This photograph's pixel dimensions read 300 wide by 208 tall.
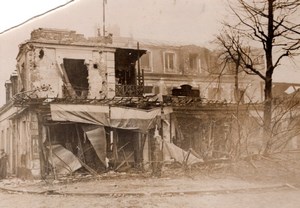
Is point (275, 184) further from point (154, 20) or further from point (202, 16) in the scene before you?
point (154, 20)

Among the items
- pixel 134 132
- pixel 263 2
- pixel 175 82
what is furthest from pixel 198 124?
pixel 263 2

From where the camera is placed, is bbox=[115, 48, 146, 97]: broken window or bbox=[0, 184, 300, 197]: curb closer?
bbox=[0, 184, 300, 197]: curb

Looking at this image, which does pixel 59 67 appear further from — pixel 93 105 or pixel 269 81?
pixel 269 81

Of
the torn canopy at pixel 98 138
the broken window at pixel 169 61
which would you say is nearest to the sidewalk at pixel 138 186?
the torn canopy at pixel 98 138

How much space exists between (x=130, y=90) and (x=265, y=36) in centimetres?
73

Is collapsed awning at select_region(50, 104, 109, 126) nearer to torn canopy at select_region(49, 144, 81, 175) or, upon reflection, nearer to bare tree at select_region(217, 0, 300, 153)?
torn canopy at select_region(49, 144, 81, 175)

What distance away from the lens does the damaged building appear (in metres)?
2.11

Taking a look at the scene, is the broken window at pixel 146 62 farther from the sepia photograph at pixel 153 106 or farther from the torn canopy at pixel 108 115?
the torn canopy at pixel 108 115

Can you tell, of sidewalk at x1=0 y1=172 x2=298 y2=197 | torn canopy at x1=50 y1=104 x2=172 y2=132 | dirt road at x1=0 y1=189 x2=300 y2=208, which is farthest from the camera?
torn canopy at x1=50 y1=104 x2=172 y2=132

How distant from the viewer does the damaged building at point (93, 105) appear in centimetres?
211

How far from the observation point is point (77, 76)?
2.32 meters

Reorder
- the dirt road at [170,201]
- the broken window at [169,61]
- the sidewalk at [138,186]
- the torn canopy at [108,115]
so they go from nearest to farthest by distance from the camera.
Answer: the dirt road at [170,201] → the sidewalk at [138,186] → the broken window at [169,61] → the torn canopy at [108,115]

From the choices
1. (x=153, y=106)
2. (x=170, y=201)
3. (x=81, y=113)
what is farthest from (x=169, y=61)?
(x=170, y=201)

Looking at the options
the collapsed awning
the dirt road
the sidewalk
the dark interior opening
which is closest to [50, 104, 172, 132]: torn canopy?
the collapsed awning
